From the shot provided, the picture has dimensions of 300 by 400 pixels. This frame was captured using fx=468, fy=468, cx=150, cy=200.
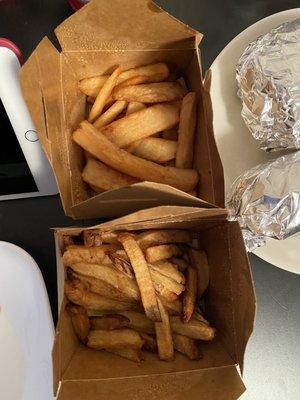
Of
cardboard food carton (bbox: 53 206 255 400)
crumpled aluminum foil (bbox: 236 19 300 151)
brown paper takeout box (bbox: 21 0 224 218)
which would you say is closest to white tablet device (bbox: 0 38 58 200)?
brown paper takeout box (bbox: 21 0 224 218)

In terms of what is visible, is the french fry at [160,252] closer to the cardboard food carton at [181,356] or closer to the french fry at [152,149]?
the cardboard food carton at [181,356]

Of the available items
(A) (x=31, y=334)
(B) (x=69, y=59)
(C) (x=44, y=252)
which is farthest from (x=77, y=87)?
(A) (x=31, y=334)

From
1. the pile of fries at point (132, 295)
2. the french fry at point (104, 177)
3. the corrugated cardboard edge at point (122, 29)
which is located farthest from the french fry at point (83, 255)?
the corrugated cardboard edge at point (122, 29)

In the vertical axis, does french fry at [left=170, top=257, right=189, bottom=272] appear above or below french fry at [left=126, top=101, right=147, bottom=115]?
below

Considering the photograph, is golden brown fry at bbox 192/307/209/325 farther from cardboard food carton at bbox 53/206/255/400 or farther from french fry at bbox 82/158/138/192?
french fry at bbox 82/158/138/192

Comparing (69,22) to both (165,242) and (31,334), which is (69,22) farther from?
(31,334)
